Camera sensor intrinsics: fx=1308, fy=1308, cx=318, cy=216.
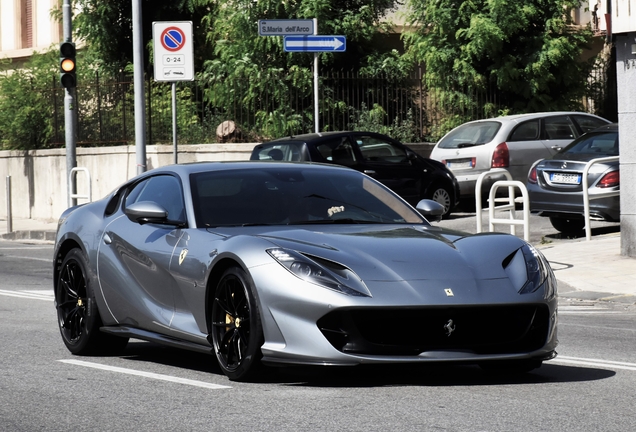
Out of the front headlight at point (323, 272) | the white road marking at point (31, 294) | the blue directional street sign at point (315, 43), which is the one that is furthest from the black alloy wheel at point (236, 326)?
the blue directional street sign at point (315, 43)

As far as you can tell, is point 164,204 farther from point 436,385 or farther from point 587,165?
point 587,165

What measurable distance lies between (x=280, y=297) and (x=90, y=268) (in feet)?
7.44

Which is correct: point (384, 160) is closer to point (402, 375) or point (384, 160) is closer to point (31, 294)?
point (31, 294)

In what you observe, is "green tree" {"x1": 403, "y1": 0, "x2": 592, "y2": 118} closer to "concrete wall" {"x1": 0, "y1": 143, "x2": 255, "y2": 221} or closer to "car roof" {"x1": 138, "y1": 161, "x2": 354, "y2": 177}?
"concrete wall" {"x1": 0, "y1": 143, "x2": 255, "y2": 221}

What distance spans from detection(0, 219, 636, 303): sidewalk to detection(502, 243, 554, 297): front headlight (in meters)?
5.41

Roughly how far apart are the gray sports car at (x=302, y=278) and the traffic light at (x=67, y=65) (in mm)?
15471

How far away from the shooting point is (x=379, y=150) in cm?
2158

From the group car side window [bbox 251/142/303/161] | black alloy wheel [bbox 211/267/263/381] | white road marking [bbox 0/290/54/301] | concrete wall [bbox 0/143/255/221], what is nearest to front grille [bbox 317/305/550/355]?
black alloy wheel [bbox 211/267/263/381]

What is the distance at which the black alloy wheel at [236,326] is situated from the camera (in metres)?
6.96

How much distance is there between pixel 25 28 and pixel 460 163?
23277 mm

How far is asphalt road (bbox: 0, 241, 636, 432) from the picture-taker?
601cm

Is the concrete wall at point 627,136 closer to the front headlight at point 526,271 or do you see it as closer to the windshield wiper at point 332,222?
the windshield wiper at point 332,222

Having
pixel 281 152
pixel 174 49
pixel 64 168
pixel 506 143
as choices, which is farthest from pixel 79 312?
pixel 64 168

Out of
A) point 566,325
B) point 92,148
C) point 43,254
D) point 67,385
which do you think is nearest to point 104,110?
point 92,148
